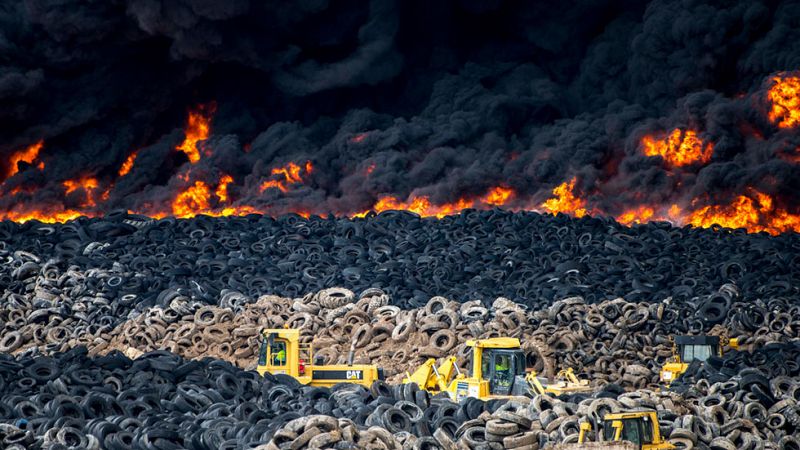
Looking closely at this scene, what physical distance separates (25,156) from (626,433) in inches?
1898

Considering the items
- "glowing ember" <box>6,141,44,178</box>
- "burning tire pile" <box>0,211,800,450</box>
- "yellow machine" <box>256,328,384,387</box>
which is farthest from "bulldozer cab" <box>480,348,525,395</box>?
"glowing ember" <box>6,141,44,178</box>

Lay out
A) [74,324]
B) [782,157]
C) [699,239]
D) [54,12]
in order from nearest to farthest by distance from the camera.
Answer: [74,324], [699,239], [782,157], [54,12]

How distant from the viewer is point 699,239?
4088cm

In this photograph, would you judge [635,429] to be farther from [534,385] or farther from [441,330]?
[441,330]

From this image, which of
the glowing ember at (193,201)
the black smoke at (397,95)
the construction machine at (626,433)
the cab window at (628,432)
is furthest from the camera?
the glowing ember at (193,201)

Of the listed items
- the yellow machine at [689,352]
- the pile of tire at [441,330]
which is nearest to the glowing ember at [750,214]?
the pile of tire at [441,330]

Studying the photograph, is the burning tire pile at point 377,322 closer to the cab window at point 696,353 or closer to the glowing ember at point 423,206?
the cab window at point 696,353

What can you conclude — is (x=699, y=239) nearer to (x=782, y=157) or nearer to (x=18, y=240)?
(x=782, y=157)

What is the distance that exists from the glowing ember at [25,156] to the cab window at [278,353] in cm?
3558

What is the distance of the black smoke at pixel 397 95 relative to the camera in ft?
175

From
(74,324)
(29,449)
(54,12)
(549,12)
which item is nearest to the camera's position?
(29,449)

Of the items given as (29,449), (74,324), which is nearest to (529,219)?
(74,324)

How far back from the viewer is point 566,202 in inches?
2095

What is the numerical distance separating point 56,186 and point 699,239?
3394 cm
